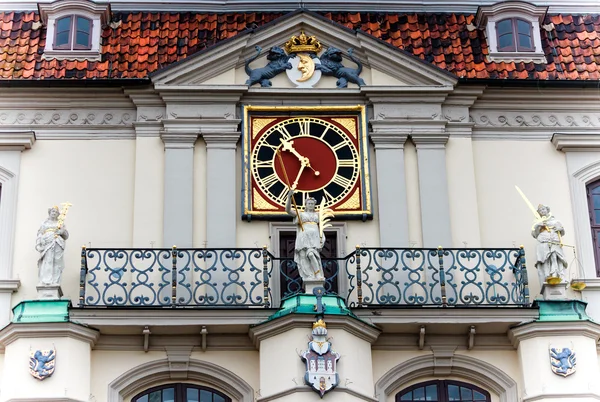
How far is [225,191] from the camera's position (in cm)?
1877

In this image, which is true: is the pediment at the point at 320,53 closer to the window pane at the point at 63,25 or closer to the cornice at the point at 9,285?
the window pane at the point at 63,25

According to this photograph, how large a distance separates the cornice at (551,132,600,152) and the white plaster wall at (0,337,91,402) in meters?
6.94

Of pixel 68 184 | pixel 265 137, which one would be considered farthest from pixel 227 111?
pixel 68 184

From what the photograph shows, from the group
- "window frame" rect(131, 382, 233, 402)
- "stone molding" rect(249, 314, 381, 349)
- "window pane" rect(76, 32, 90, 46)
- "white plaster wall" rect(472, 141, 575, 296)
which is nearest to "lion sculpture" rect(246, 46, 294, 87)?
"window pane" rect(76, 32, 90, 46)

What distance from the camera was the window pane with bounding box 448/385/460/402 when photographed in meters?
17.5

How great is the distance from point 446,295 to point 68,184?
17.0ft

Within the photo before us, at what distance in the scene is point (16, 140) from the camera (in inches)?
749

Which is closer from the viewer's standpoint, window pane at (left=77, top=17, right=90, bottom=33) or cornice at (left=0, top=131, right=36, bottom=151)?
cornice at (left=0, top=131, right=36, bottom=151)

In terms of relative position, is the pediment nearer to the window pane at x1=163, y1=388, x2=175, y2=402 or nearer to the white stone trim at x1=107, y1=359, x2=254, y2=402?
the white stone trim at x1=107, y1=359, x2=254, y2=402

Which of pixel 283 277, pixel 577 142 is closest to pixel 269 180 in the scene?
pixel 283 277

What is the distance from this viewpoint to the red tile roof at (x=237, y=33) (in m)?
19.9

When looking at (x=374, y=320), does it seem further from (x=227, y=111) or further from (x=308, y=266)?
(x=227, y=111)

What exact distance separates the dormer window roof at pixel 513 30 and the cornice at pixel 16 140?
6532mm

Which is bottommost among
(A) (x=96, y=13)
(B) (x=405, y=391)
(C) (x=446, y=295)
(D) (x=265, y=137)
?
(B) (x=405, y=391)
